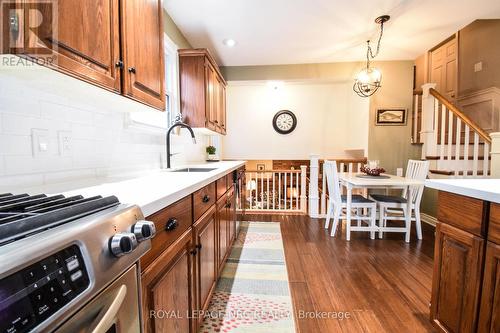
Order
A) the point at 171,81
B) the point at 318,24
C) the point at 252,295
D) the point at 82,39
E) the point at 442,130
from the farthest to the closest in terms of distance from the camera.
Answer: the point at 442,130 → the point at 318,24 → the point at 171,81 → the point at 252,295 → the point at 82,39

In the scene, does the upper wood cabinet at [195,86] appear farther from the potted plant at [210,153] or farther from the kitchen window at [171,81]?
the potted plant at [210,153]

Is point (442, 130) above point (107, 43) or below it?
below

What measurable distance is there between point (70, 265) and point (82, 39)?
87 cm

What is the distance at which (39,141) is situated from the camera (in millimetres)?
1006

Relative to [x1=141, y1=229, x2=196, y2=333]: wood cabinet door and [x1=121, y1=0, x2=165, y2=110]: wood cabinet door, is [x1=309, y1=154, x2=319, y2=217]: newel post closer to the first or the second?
[x1=121, y1=0, x2=165, y2=110]: wood cabinet door

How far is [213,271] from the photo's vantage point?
1.61m

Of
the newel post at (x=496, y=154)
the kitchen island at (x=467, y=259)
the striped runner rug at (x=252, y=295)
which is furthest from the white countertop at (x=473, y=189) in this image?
the striped runner rug at (x=252, y=295)

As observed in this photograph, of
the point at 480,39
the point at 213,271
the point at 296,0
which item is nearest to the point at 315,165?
the point at 296,0

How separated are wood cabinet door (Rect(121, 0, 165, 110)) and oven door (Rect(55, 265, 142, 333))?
917 mm

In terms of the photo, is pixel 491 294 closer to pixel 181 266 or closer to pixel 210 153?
pixel 181 266

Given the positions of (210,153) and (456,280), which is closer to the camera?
(456,280)

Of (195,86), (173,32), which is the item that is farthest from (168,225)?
(173,32)

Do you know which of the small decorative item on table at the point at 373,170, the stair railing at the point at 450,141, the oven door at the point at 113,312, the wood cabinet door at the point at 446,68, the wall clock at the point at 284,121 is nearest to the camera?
the oven door at the point at 113,312

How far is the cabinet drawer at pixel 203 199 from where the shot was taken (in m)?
1.24
